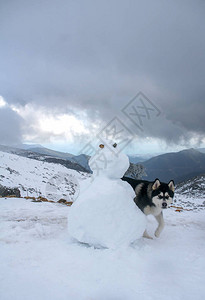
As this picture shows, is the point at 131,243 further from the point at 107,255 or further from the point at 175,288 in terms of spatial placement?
the point at 175,288

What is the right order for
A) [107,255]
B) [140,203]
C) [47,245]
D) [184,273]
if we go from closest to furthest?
[184,273] < [107,255] < [47,245] < [140,203]

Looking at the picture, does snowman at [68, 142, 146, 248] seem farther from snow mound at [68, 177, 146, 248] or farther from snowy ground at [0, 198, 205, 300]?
snowy ground at [0, 198, 205, 300]

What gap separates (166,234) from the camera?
20.6 feet

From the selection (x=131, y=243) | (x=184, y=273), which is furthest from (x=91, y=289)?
(x=131, y=243)

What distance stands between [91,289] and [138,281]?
A: 84 centimetres

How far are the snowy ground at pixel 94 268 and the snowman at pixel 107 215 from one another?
26cm

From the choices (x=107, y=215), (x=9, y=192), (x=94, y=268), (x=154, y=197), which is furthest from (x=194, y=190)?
(x=94, y=268)

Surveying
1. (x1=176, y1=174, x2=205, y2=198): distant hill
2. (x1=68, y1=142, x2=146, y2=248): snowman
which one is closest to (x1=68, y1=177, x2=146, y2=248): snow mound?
(x1=68, y1=142, x2=146, y2=248): snowman

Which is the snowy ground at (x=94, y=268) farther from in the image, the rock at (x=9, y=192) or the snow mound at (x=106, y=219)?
the rock at (x=9, y=192)

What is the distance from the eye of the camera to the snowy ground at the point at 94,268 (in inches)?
120

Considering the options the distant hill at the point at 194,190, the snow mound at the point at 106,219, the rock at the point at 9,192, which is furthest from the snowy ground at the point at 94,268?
the distant hill at the point at 194,190

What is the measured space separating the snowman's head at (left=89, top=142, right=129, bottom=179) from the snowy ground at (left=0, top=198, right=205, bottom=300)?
75.9 inches

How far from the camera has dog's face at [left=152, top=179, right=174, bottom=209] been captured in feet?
17.7

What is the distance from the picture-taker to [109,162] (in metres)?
5.37
